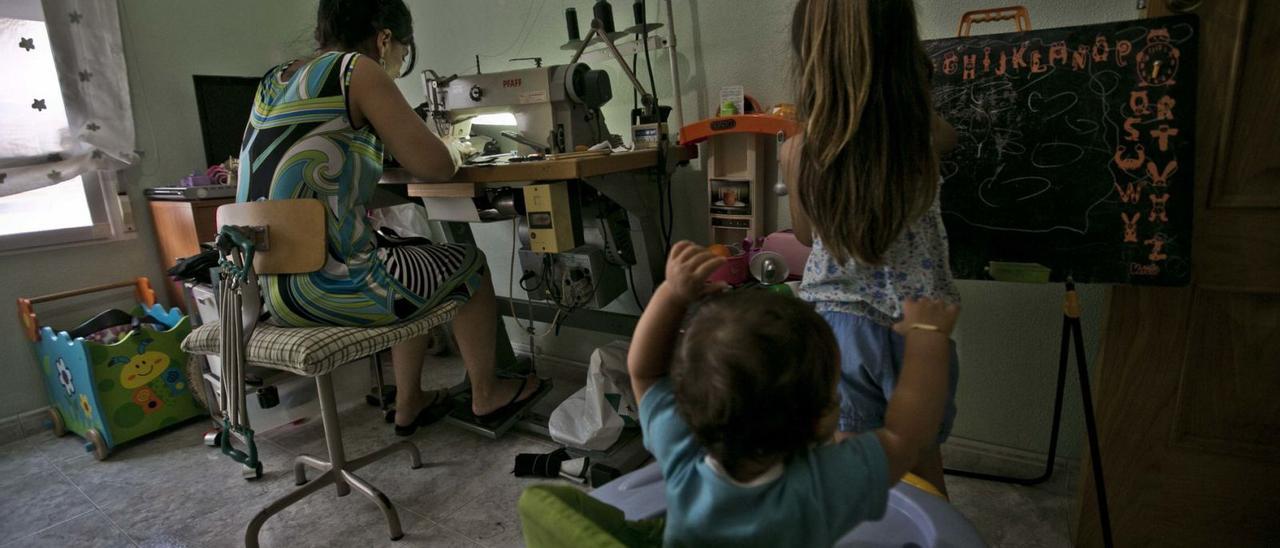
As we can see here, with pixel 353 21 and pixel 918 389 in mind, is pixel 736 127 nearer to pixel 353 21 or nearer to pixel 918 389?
pixel 353 21

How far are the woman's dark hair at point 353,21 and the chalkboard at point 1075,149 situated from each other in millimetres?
1218

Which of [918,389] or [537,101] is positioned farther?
[537,101]

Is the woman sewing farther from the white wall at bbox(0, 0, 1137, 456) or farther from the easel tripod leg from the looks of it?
the easel tripod leg

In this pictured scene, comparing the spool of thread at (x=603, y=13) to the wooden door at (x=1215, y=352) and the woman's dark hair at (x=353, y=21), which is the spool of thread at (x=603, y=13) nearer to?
the woman's dark hair at (x=353, y=21)

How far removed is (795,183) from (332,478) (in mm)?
1371

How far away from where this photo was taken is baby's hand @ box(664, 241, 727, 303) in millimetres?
679

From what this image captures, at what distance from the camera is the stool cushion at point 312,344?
1307mm

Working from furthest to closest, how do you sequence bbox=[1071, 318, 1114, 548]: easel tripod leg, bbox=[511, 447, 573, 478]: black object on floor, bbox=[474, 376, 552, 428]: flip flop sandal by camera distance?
bbox=[474, 376, 552, 428]: flip flop sandal
bbox=[511, 447, 573, 478]: black object on floor
bbox=[1071, 318, 1114, 548]: easel tripod leg

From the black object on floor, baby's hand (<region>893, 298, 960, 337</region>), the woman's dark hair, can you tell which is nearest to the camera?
baby's hand (<region>893, 298, 960, 337</region>)

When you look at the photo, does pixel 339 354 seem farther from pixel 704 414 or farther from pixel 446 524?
pixel 704 414

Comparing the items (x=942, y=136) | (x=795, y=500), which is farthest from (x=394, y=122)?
(x=795, y=500)

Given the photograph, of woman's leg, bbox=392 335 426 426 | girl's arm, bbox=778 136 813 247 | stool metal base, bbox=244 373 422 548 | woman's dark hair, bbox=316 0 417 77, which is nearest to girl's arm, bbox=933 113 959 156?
girl's arm, bbox=778 136 813 247

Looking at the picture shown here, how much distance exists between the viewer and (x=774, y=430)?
553 mm

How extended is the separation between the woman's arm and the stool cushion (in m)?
0.37
